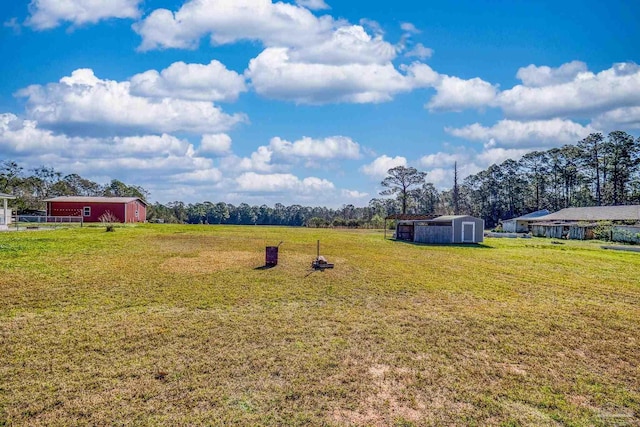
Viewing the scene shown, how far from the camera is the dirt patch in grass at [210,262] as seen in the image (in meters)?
13.9

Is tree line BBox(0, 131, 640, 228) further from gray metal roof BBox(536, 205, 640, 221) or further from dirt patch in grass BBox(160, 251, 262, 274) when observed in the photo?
dirt patch in grass BBox(160, 251, 262, 274)

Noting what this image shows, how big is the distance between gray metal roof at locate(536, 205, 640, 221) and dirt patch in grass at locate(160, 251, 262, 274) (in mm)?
44485

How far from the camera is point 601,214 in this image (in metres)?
46.7

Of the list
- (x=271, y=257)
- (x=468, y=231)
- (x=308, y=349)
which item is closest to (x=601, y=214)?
(x=468, y=231)

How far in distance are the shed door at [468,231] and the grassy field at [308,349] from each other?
16756 mm

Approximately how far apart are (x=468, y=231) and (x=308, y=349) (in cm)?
2648

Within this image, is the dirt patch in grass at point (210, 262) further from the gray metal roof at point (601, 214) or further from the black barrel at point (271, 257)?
the gray metal roof at point (601, 214)

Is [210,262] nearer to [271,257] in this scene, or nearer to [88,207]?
[271,257]

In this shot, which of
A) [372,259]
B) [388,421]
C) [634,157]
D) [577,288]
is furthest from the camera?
[634,157]

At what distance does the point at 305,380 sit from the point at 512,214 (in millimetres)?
86624

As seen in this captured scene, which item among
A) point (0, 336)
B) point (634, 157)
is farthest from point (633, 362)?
point (634, 157)

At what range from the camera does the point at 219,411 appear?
483 centimetres

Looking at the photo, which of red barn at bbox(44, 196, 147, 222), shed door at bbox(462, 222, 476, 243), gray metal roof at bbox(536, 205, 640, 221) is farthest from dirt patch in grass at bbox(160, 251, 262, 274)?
gray metal roof at bbox(536, 205, 640, 221)

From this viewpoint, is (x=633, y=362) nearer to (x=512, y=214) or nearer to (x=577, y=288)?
(x=577, y=288)
